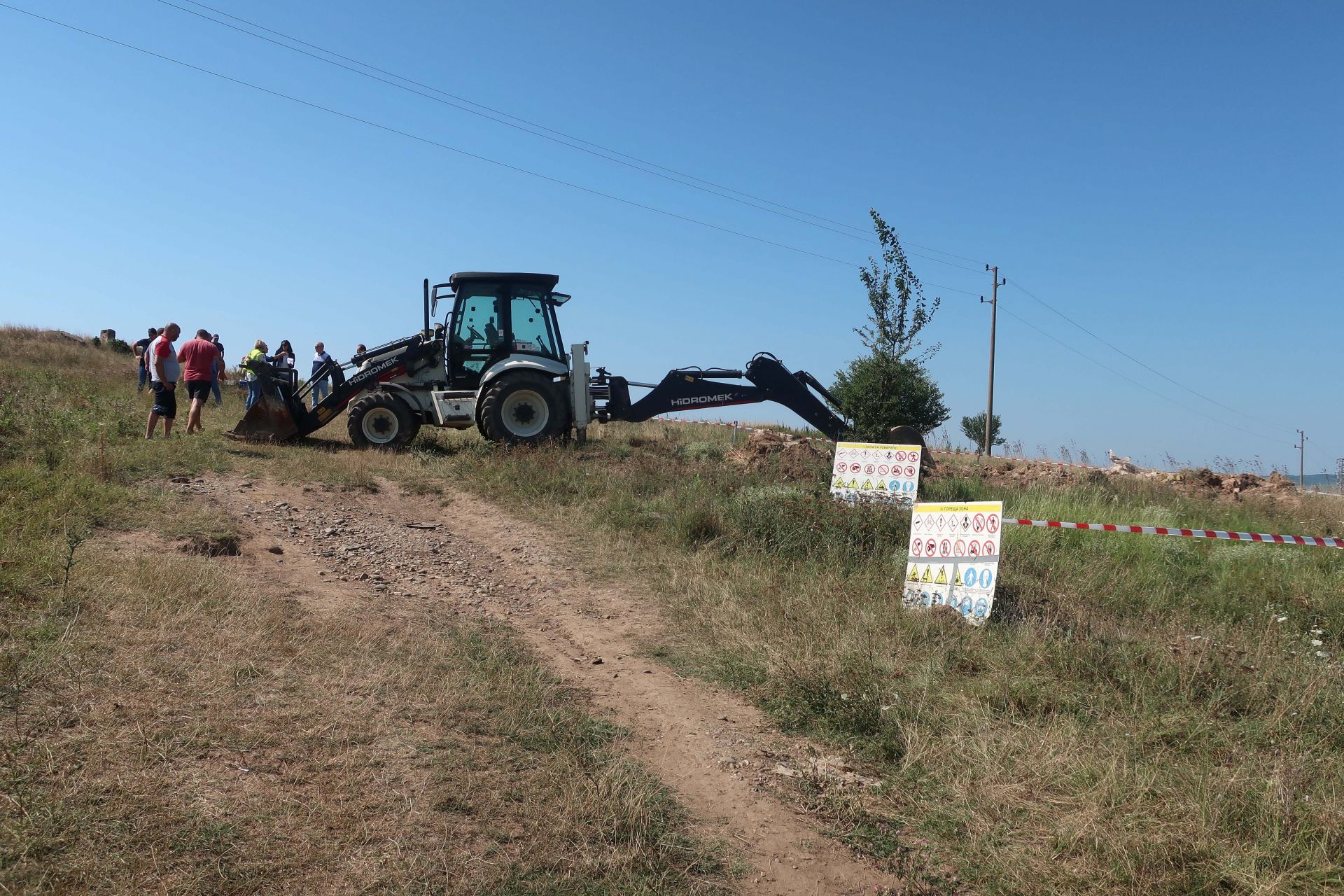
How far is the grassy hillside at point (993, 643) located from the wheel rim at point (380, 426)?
127cm

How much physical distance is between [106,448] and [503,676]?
300 inches

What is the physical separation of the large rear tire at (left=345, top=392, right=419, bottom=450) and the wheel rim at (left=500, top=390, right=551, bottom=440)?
1.62 metres

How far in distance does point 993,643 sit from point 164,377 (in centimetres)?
1117

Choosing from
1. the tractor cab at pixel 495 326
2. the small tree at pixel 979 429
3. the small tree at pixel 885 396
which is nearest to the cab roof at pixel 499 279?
the tractor cab at pixel 495 326

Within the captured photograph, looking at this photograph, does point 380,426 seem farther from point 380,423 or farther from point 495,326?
point 495,326

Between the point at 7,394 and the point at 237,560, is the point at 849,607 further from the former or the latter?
the point at 7,394

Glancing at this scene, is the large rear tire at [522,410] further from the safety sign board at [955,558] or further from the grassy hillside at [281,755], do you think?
the safety sign board at [955,558]

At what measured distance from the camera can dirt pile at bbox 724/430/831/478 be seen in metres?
12.0

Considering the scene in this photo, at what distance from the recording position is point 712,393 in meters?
14.6

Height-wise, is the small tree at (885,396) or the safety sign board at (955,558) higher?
the small tree at (885,396)

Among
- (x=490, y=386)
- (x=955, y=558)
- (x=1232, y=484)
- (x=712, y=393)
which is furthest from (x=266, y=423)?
(x=1232, y=484)

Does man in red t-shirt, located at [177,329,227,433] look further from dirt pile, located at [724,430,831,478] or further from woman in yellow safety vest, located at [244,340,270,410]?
dirt pile, located at [724,430,831,478]

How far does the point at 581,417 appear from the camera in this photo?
1395cm

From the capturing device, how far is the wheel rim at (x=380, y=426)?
13766 millimetres
